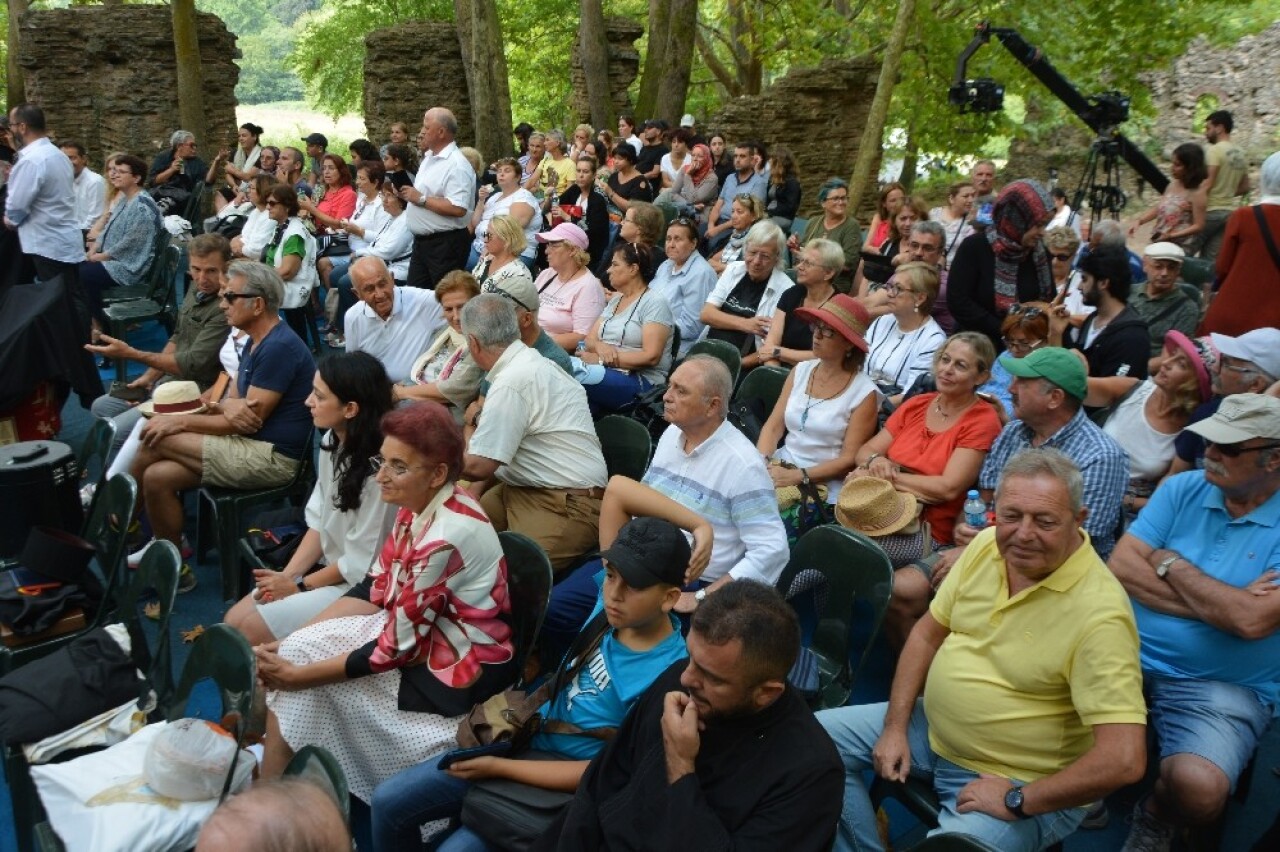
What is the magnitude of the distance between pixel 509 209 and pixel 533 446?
14.8ft

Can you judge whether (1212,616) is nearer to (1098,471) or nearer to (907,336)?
(1098,471)

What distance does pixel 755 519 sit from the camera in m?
3.47

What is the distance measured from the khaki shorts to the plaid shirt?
3.22 meters

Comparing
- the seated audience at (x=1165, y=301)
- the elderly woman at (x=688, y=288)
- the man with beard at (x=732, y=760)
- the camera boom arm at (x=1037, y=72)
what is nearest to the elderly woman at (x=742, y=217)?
the elderly woman at (x=688, y=288)

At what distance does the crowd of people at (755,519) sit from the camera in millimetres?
2475

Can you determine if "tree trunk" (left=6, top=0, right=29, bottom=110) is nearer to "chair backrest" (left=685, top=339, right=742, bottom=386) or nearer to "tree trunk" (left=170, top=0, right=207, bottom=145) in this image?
"tree trunk" (left=170, top=0, right=207, bottom=145)

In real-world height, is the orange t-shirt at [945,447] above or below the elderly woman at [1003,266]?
below

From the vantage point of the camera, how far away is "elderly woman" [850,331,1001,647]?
12.9ft

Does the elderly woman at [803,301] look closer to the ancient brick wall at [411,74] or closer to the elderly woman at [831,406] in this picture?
the elderly woman at [831,406]

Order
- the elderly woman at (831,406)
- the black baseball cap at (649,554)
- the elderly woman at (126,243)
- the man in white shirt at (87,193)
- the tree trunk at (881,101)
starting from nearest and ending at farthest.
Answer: the black baseball cap at (649,554) < the elderly woman at (831,406) < the elderly woman at (126,243) < the man in white shirt at (87,193) < the tree trunk at (881,101)

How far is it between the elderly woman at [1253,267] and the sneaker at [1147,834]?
2.94 m

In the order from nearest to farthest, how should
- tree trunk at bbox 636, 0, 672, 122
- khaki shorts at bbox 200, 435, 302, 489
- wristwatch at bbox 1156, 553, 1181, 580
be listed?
wristwatch at bbox 1156, 553, 1181, 580, khaki shorts at bbox 200, 435, 302, 489, tree trunk at bbox 636, 0, 672, 122

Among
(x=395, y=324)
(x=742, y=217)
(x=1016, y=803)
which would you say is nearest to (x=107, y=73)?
(x=742, y=217)

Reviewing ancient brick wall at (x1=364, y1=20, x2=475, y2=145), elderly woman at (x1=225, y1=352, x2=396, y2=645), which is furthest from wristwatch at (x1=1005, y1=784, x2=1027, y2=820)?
ancient brick wall at (x1=364, y1=20, x2=475, y2=145)
